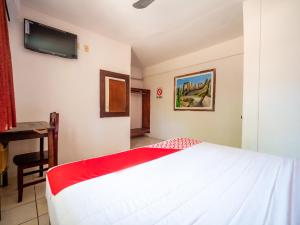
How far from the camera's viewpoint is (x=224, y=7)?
217cm

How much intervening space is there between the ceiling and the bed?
7.07ft

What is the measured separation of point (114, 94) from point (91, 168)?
2.24 meters

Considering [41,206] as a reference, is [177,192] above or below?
above

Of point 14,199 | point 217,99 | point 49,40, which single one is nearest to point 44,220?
point 14,199

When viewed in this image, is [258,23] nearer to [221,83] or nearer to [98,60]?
[221,83]

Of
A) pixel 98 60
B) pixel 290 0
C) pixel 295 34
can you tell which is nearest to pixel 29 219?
pixel 98 60

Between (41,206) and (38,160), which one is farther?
(38,160)

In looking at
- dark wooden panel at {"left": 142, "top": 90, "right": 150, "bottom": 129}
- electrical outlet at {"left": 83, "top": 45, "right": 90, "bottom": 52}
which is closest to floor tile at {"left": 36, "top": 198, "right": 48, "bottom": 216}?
electrical outlet at {"left": 83, "top": 45, "right": 90, "bottom": 52}

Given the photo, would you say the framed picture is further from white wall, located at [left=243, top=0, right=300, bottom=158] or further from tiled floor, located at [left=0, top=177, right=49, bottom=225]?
tiled floor, located at [left=0, top=177, right=49, bottom=225]

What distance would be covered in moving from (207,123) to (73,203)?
3400 mm

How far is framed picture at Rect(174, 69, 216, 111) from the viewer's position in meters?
3.49

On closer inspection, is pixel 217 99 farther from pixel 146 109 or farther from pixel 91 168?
pixel 91 168

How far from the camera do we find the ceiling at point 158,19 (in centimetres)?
211

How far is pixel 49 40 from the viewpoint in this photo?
7.57ft
